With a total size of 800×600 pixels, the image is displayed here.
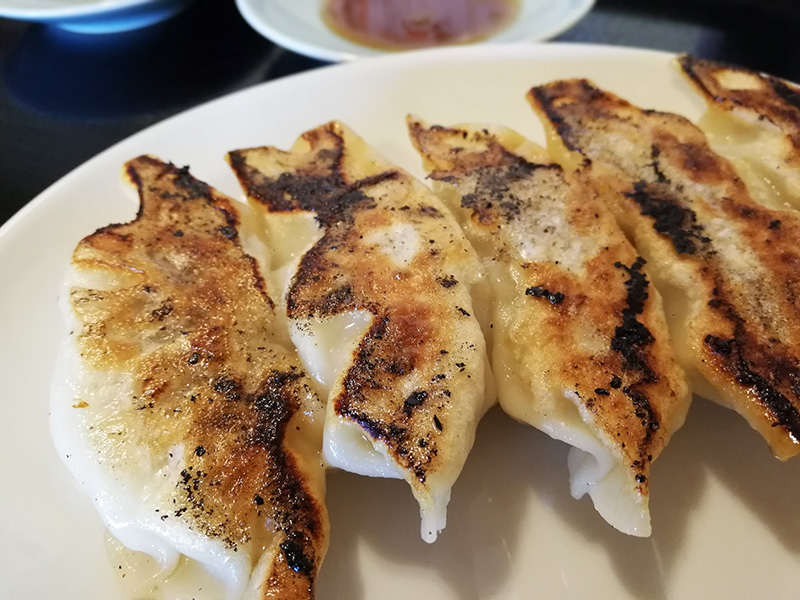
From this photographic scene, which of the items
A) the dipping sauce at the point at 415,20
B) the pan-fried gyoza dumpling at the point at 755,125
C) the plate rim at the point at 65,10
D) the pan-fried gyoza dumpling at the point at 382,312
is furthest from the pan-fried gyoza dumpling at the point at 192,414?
the dipping sauce at the point at 415,20

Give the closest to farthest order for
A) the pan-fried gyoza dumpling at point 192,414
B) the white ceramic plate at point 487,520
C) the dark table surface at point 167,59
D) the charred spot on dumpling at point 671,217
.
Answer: the pan-fried gyoza dumpling at point 192,414 → the white ceramic plate at point 487,520 → the charred spot on dumpling at point 671,217 → the dark table surface at point 167,59

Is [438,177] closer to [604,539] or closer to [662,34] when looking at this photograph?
[604,539]

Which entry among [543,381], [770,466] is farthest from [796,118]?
[543,381]

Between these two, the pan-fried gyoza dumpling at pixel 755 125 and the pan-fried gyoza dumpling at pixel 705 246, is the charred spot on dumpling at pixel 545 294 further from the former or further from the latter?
the pan-fried gyoza dumpling at pixel 755 125

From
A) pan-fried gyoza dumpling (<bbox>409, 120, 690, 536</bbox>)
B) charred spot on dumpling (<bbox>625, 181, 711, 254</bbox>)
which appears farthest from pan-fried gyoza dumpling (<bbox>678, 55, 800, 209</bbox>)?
pan-fried gyoza dumpling (<bbox>409, 120, 690, 536</bbox>)

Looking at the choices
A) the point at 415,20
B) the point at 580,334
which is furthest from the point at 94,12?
the point at 580,334
